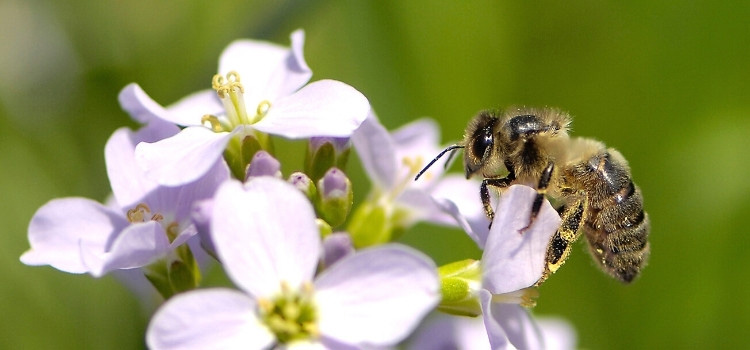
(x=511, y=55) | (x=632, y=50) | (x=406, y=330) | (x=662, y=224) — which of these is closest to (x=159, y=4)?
(x=511, y=55)

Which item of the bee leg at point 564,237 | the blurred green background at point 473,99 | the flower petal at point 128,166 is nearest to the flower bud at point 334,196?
the flower petal at point 128,166

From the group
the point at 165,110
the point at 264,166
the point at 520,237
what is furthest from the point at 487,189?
the point at 165,110

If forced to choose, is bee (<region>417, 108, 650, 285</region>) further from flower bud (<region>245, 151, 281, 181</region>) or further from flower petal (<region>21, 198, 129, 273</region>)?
flower petal (<region>21, 198, 129, 273</region>)

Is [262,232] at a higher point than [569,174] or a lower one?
higher

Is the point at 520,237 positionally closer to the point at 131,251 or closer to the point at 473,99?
the point at 131,251

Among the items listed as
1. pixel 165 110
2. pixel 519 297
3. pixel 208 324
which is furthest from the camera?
pixel 165 110

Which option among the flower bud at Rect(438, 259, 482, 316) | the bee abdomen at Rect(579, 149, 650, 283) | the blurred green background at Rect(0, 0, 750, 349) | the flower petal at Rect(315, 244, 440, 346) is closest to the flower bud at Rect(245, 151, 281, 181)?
the flower petal at Rect(315, 244, 440, 346)

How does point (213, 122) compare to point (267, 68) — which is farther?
point (267, 68)

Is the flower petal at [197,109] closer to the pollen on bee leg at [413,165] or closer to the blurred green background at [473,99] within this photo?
the pollen on bee leg at [413,165]

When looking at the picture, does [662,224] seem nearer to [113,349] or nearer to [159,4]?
[113,349]
